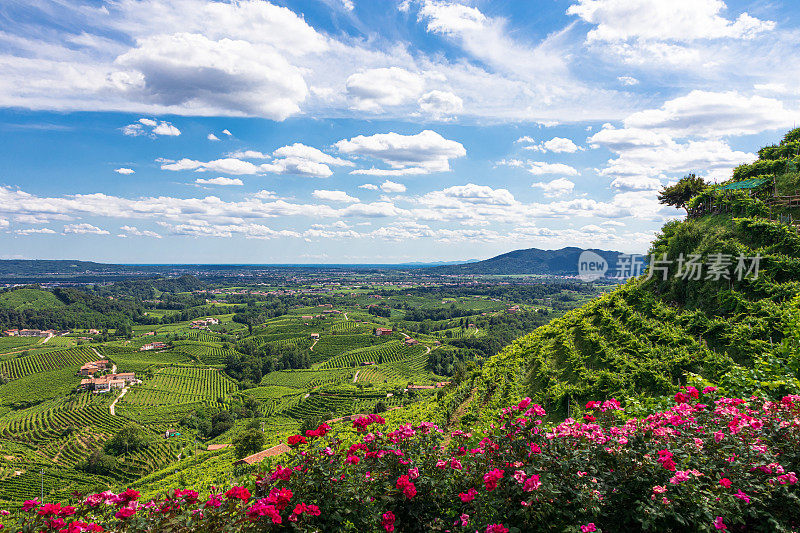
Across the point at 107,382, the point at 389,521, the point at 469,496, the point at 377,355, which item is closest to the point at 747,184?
the point at 469,496

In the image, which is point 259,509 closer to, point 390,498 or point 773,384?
point 390,498

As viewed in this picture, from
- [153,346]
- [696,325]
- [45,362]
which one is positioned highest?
[696,325]

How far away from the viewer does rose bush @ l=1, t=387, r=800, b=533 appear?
3.86 meters

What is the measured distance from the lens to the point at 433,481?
4516 millimetres

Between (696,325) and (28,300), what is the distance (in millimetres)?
236812

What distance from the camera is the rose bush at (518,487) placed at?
3.86m

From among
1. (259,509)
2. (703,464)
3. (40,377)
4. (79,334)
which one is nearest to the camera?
(259,509)

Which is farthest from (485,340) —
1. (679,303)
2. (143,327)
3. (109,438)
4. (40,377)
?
(143,327)

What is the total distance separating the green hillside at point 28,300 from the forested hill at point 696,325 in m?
219

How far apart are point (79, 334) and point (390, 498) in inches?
7174

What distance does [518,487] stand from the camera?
14.0 ft

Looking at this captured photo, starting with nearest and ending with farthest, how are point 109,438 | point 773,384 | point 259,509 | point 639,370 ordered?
1. point 259,509
2. point 773,384
3. point 639,370
4. point 109,438

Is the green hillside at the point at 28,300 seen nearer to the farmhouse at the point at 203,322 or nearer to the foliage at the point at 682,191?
the farmhouse at the point at 203,322

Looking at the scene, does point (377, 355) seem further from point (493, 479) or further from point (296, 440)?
point (493, 479)
